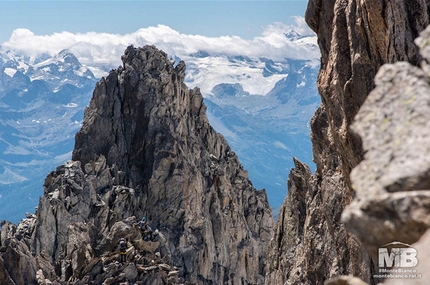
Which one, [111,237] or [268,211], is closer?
[111,237]

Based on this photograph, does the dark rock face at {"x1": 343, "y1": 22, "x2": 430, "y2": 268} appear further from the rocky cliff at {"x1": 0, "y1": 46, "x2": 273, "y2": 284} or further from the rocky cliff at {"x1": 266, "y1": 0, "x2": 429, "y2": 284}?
the rocky cliff at {"x1": 0, "y1": 46, "x2": 273, "y2": 284}

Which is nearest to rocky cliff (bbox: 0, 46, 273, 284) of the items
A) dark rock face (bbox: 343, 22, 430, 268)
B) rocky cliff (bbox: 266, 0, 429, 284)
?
rocky cliff (bbox: 266, 0, 429, 284)

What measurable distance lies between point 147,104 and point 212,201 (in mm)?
23173

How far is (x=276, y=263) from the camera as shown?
39.8 m

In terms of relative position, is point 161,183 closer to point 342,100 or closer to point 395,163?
point 342,100

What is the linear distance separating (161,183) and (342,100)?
72.9 m

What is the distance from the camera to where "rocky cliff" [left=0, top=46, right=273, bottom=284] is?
73.1 metres

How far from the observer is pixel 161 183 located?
305ft

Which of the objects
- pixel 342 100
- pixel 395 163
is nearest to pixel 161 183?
pixel 342 100

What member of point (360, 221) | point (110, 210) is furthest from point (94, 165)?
point (360, 221)

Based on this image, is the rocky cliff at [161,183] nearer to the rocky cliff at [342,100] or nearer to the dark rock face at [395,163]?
the rocky cliff at [342,100]

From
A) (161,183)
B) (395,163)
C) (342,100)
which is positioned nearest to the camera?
(395,163)

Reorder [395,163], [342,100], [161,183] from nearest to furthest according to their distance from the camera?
[395,163], [342,100], [161,183]

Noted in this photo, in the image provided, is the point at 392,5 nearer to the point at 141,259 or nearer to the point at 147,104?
the point at 141,259
